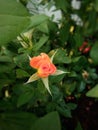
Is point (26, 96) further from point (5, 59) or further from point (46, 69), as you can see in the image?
point (46, 69)

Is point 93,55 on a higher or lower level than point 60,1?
lower

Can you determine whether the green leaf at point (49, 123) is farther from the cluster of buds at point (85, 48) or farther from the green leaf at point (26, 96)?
the cluster of buds at point (85, 48)

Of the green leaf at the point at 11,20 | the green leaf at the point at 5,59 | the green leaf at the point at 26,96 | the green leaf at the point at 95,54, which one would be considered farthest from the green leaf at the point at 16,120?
the green leaf at the point at 95,54

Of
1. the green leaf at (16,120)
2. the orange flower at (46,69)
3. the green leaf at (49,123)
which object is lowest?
the green leaf at (16,120)

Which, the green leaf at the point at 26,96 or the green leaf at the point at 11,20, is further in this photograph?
the green leaf at the point at 26,96

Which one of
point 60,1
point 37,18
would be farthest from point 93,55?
point 37,18

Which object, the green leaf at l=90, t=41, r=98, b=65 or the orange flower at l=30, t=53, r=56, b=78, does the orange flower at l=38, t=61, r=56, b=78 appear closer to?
the orange flower at l=30, t=53, r=56, b=78

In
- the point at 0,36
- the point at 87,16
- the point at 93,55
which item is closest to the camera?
Result: the point at 0,36

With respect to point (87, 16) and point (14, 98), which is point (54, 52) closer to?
point (14, 98)

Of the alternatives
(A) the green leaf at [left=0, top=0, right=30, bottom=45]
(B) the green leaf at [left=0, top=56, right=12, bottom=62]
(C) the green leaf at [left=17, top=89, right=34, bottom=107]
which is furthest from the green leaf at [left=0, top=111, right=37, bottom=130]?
(A) the green leaf at [left=0, top=0, right=30, bottom=45]
